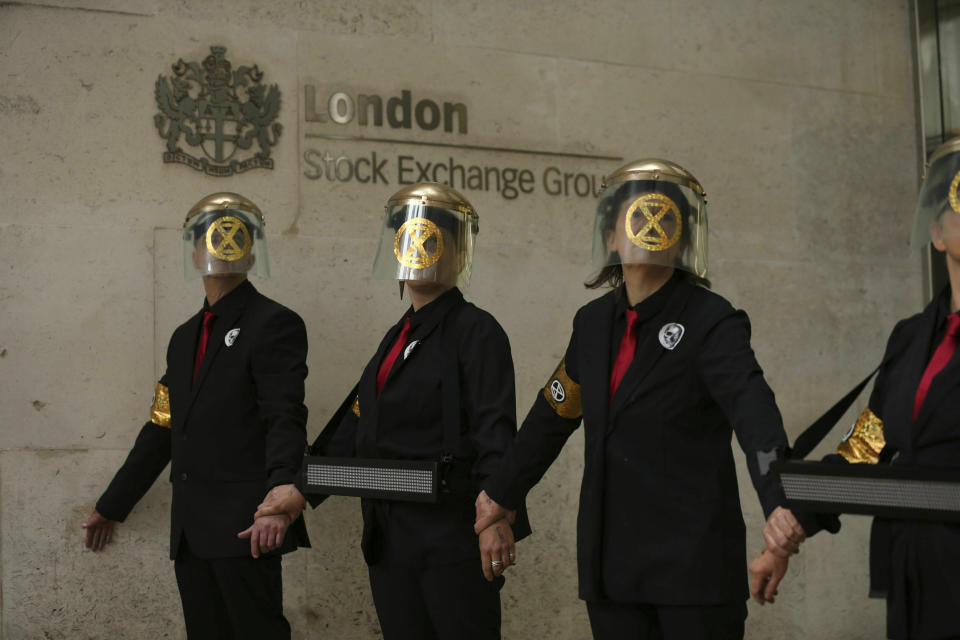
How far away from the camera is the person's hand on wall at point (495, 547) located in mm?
3482

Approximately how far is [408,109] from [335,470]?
→ 2.42 m

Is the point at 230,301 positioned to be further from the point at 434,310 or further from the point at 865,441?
the point at 865,441

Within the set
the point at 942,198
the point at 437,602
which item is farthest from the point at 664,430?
the point at 437,602

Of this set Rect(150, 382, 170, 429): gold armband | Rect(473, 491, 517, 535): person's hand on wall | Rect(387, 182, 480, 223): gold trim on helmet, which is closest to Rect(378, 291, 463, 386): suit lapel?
Rect(387, 182, 480, 223): gold trim on helmet

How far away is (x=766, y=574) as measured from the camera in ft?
9.29

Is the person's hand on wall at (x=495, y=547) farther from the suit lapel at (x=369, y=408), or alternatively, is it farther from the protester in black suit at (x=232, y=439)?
the protester in black suit at (x=232, y=439)

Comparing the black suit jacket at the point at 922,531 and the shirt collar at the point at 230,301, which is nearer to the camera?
the black suit jacket at the point at 922,531

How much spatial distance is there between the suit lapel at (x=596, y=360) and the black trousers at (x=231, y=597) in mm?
1640

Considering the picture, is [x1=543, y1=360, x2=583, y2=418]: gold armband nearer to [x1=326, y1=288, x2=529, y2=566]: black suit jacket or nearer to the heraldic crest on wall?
[x1=326, y1=288, x2=529, y2=566]: black suit jacket

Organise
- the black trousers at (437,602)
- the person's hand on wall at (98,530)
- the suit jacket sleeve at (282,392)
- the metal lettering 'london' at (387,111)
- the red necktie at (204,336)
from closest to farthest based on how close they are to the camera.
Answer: the black trousers at (437,602) < the suit jacket sleeve at (282,392) < the red necktie at (204,336) < the person's hand on wall at (98,530) < the metal lettering 'london' at (387,111)

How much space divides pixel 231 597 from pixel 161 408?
94cm

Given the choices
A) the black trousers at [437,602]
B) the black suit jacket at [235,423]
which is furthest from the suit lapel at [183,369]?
the black trousers at [437,602]

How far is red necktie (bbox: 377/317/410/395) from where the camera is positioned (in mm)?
3982

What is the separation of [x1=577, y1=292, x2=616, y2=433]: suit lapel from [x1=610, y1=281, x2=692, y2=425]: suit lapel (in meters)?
0.04
